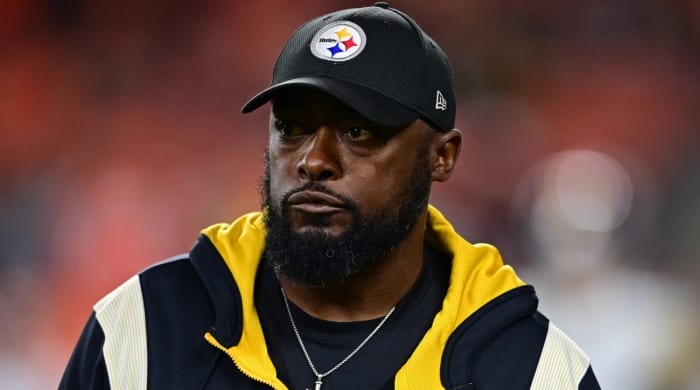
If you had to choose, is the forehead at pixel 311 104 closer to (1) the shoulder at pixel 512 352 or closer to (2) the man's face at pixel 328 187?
(2) the man's face at pixel 328 187

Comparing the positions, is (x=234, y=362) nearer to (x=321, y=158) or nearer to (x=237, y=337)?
(x=237, y=337)

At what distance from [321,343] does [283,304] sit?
4.2 inches

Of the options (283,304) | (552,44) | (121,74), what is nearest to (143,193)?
(121,74)

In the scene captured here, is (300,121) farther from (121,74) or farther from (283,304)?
(121,74)

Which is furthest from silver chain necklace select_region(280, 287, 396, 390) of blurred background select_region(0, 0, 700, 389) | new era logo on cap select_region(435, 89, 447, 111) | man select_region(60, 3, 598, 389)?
blurred background select_region(0, 0, 700, 389)

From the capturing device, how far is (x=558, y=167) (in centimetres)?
483

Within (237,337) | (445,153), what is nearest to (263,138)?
(445,153)

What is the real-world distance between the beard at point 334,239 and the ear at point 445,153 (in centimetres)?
6

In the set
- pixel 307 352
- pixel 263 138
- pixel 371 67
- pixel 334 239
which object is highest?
pixel 371 67

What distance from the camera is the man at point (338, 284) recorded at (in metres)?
1.70

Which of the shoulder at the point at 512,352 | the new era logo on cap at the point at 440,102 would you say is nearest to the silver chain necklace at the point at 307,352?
the shoulder at the point at 512,352

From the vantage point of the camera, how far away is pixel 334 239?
5.64 feet

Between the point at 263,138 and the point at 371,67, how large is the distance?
3.39 meters

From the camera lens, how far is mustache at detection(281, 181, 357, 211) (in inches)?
66.7
